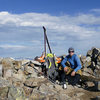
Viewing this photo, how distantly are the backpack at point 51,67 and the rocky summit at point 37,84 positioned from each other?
496 millimetres

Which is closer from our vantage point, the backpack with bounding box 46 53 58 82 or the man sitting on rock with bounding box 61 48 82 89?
the man sitting on rock with bounding box 61 48 82 89

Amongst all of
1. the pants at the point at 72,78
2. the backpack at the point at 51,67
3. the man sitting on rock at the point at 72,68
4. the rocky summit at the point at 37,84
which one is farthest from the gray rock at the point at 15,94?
the backpack at the point at 51,67

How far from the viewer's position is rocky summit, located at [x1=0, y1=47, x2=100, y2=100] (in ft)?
32.2

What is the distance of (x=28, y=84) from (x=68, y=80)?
114 inches

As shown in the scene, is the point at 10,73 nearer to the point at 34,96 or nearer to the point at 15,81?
the point at 15,81

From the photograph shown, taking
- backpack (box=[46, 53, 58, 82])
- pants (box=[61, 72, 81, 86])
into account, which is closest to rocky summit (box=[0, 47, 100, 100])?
pants (box=[61, 72, 81, 86])

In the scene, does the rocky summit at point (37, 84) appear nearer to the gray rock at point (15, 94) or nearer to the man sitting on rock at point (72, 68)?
the gray rock at point (15, 94)

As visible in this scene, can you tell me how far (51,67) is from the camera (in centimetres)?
1578

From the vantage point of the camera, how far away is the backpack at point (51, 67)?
1548cm

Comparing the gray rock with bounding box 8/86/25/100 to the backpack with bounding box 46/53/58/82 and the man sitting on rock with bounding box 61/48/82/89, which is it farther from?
the backpack with bounding box 46/53/58/82

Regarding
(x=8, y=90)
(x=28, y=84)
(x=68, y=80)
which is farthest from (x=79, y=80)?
(x=8, y=90)

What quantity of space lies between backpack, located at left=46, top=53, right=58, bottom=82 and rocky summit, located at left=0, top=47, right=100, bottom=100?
0.50m

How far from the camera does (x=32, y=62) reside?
16.2 m

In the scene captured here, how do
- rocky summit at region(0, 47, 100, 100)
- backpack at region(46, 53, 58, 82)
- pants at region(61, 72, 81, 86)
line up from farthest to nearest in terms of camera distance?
1. backpack at region(46, 53, 58, 82)
2. pants at region(61, 72, 81, 86)
3. rocky summit at region(0, 47, 100, 100)
